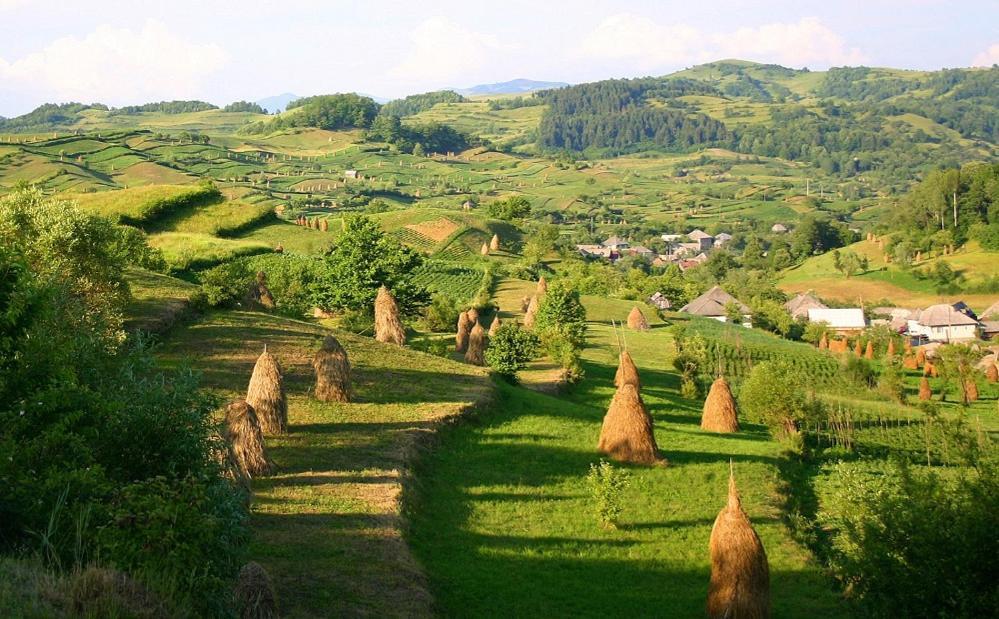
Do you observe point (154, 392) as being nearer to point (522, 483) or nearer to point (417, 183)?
point (522, 483)

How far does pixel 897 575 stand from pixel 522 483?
11.1 meters

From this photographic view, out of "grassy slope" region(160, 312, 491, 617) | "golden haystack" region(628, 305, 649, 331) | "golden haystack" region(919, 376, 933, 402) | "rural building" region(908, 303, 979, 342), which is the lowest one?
"rural building" region(908, 303, 979, 342)

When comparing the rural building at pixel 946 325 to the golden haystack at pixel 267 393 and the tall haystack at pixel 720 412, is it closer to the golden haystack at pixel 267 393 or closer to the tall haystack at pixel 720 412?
the tall haystack at pixel 720 412

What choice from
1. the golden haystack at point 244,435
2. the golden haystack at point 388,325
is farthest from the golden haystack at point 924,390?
the golden haystack at point 244,435

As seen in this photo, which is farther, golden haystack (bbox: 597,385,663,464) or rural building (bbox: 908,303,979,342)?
rural building (bbox: 908,303,979,342)

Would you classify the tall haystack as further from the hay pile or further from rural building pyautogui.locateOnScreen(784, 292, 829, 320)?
rural building pyautogui.locateOnScreen(784, 292, 829, 320)

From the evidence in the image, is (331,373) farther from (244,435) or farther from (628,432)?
(628,432)

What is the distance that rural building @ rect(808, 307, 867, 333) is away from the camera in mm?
84625

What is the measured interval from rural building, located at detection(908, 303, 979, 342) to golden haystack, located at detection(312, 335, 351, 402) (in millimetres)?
67300

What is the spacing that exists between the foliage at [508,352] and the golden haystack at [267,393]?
1414 centimetres

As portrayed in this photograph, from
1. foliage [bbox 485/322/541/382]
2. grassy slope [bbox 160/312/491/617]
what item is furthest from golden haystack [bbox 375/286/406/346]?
foliage [bbox 485/322/541/382]

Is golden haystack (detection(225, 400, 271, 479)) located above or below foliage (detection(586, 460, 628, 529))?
above

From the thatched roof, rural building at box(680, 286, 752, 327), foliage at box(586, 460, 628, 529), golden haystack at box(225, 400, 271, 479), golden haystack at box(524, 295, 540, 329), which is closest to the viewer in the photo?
golden haystack at box(225, 400, 271, 479)

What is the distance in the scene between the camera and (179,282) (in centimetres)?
3716
